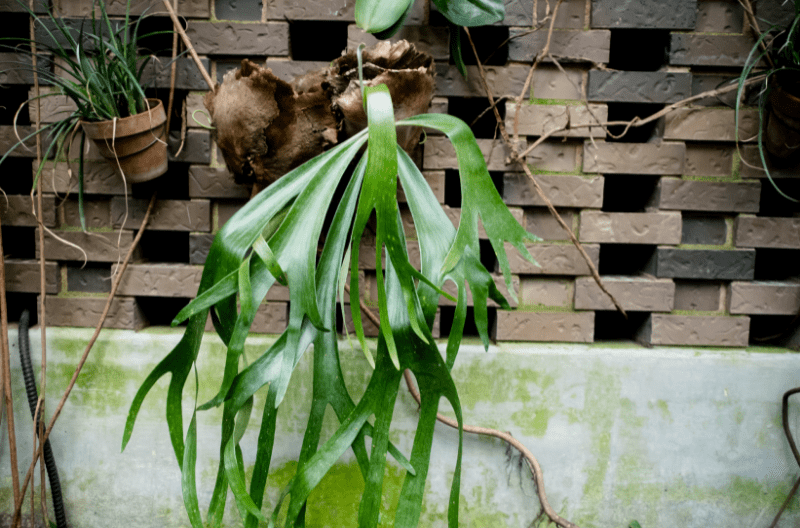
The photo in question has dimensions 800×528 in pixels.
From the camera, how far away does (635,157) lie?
1256 mm

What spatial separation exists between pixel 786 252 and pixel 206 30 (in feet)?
5.69

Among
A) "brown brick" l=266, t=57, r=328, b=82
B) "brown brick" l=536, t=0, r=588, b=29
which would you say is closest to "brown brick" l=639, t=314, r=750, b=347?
"brown brick" l=536, t=0, r=588, b=29

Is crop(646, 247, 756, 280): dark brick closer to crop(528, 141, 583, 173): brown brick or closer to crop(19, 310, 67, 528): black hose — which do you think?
crop(528, 141, 583, 173): brown brick

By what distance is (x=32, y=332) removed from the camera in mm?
1276

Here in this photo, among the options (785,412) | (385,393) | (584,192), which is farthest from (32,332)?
(785,412)

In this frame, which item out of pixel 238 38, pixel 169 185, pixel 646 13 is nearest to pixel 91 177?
pixel 169 185

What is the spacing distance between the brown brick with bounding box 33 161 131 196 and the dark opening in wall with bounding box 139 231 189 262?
169 millimetres

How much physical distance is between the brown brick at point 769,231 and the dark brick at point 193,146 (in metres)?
1.42

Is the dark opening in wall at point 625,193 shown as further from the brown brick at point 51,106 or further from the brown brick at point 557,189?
the brown brick at point 51,106

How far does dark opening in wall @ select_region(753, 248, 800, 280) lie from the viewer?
1.39 m

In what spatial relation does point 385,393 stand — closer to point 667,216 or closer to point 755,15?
point 667,216

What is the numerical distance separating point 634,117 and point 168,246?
1.40 meters

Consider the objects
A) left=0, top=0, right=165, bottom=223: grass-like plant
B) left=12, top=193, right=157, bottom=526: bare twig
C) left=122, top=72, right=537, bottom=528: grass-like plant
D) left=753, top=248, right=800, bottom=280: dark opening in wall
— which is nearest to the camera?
left=122, top=72, right=537, bottom=528: grass-like plant

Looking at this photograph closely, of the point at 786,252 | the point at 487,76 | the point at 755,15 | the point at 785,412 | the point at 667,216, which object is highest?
the point at 755,15
